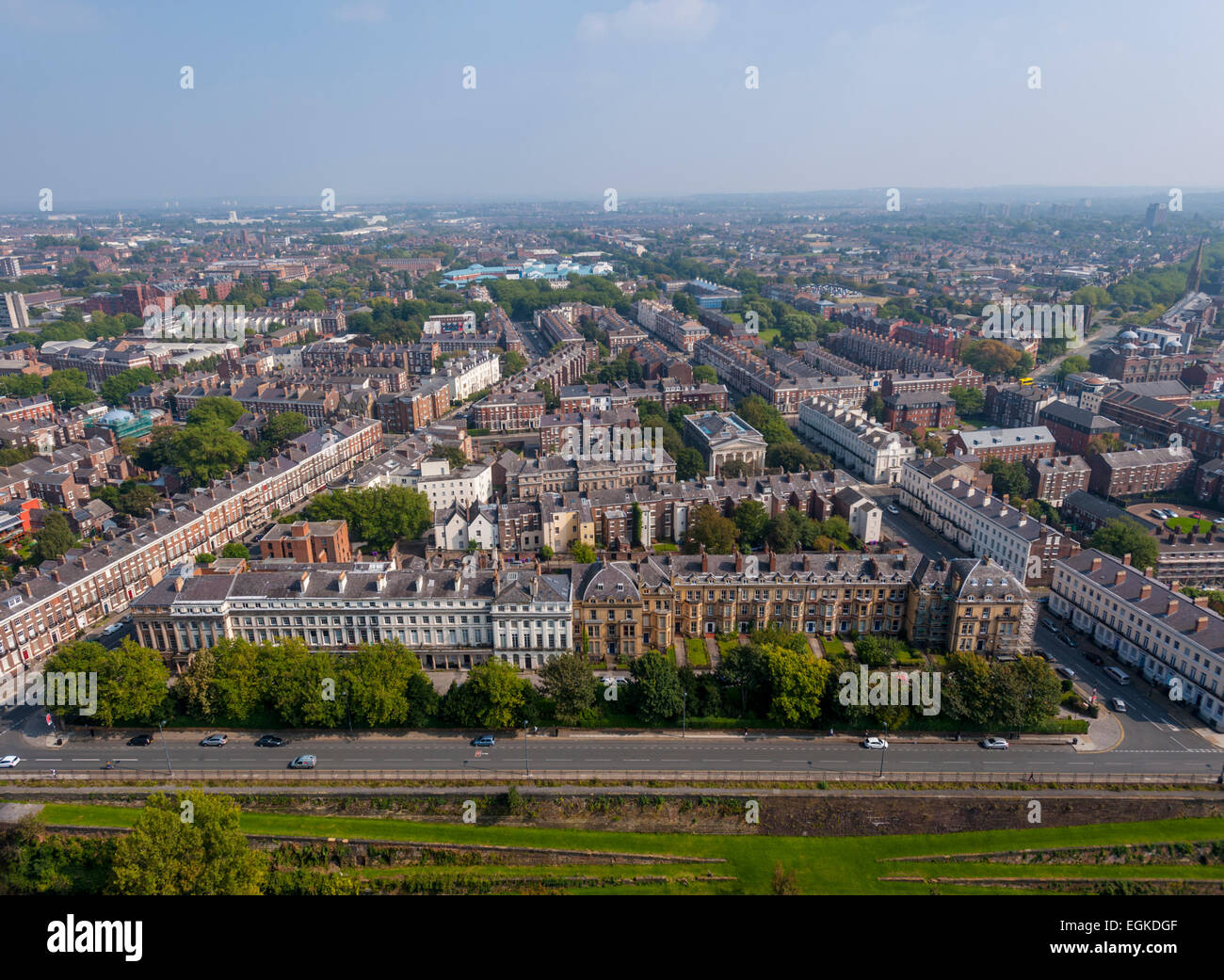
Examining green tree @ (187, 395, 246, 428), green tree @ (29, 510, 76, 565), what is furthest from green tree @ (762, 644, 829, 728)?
green tree @ (187, 395, 246, 428)

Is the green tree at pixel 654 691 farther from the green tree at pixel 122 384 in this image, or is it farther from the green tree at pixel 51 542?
the green tree at pixel 122 384

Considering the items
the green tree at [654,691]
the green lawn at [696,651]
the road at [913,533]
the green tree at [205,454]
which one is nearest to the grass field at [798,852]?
the green tree at [654,691]

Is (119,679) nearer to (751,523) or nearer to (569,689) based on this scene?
(569,689)

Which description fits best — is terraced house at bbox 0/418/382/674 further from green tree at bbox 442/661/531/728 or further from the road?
the road

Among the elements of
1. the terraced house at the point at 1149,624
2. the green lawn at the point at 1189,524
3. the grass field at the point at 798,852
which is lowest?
the grass field at the point at 798,852

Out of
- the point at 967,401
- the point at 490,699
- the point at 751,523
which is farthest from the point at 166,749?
the point at 967,401
